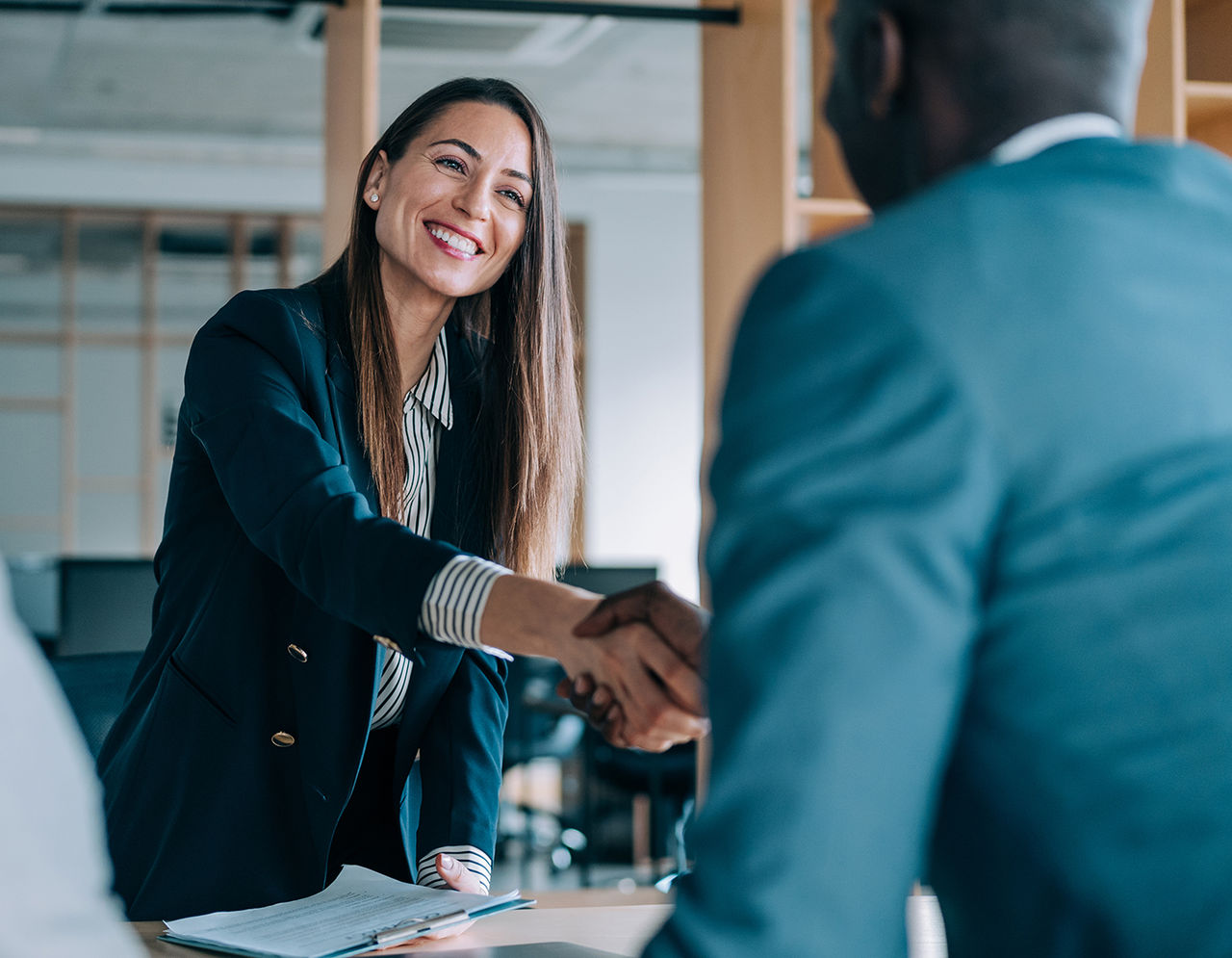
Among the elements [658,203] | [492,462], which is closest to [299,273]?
[658,203]

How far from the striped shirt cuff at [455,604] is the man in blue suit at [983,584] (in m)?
0.54

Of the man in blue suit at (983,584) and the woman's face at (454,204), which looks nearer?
the man in blue suit at (983,584)

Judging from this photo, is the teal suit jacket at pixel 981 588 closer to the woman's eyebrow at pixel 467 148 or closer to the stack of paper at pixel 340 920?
the stack of paper at pixel 340 920

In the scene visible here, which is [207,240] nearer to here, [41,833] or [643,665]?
[643,665]

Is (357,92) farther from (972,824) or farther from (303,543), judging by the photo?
(972,824)

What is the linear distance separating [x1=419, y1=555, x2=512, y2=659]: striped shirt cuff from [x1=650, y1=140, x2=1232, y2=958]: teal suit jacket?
0.55 m

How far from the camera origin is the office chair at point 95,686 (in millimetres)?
1705

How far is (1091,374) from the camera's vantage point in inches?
22.0

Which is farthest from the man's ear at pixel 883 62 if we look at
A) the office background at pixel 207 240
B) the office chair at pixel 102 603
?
the office background at pixel 207 240

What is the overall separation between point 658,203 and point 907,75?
28.5 feet

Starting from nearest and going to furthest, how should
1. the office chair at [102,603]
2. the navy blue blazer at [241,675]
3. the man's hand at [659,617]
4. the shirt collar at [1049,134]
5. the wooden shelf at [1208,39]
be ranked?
the shirt collar at [1049,134], the man's hand at [659,617], the navy blue blazer at [241,675], the office chair at [102,603], the wooden shelf at [1208,39]

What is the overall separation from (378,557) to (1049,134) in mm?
671

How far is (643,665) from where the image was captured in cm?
108

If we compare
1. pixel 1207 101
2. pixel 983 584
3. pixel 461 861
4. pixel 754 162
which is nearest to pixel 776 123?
pixel 754 162
